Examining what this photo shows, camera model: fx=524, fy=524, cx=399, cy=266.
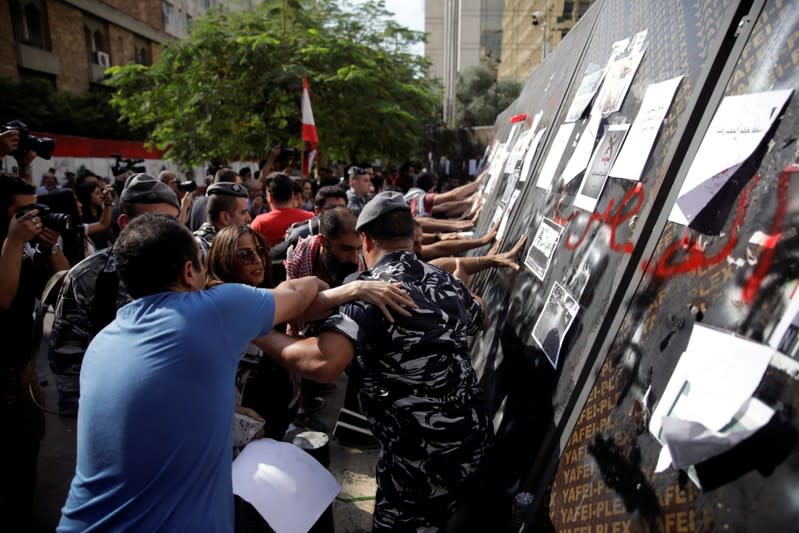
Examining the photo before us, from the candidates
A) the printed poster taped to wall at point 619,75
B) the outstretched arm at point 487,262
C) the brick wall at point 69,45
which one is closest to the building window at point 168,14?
the brick wall at point 69,45

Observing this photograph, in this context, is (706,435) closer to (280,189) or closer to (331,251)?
(331,251)

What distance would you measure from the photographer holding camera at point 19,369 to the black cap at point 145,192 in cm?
42

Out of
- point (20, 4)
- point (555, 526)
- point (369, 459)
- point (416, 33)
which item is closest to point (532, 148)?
point (369, 459)

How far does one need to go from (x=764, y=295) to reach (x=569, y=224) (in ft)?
3.88

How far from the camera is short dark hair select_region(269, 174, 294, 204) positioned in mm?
4953

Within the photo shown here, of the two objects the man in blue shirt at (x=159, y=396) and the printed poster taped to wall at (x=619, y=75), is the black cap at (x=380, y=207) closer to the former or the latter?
the man in blue shirt at (x=159, y=396)

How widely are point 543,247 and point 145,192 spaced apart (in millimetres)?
2242

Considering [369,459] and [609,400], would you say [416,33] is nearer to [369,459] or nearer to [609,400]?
[369,459]

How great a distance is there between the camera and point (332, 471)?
12.0 ft

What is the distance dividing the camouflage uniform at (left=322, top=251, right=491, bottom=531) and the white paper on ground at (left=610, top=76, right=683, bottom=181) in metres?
0.79

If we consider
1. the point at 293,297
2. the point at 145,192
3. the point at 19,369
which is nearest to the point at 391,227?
the point at 293,297

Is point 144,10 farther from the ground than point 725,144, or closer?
farther from the ground

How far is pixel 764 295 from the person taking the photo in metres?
1.11

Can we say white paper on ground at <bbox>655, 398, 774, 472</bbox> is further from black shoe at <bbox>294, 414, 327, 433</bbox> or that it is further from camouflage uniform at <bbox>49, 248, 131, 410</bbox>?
black shoe at <bbox>294, 414, 327, 433</bbox>
